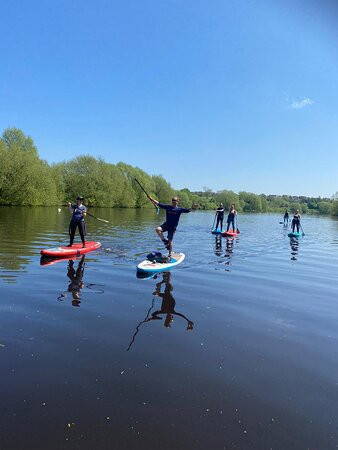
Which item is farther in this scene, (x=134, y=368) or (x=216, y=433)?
(x=134, y=368)

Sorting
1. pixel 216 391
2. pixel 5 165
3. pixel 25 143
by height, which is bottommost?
pixel 216 391

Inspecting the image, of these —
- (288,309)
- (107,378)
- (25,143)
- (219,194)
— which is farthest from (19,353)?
(219,194)

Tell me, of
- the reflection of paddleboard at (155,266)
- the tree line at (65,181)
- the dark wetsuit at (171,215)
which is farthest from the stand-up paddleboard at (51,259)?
the tree line at (65,181)

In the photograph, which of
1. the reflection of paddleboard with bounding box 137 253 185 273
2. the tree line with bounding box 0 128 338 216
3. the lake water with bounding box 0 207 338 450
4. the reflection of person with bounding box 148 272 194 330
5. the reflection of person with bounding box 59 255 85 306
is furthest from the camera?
the tree line with bounding box 0 128 338 216

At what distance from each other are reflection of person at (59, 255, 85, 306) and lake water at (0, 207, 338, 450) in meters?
0.05

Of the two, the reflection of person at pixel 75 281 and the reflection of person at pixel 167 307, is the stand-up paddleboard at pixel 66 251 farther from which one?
the reflection of person at pixel 167 307

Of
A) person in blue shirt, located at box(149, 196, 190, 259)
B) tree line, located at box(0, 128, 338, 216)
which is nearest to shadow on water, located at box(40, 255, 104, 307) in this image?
person in blue shirt, located at box(149, 196, 190, 259)

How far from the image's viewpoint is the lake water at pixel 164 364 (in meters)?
3.66

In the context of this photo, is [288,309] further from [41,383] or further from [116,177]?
[116,177]

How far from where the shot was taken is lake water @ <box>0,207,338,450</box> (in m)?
3.66

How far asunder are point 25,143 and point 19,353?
78.8 metres

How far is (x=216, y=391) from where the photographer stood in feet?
14.7

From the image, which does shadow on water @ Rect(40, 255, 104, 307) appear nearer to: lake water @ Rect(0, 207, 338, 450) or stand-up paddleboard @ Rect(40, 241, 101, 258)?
lake water @ Rect(0, 207, 338, 450)

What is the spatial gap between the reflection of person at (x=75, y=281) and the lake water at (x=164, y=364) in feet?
0.15
